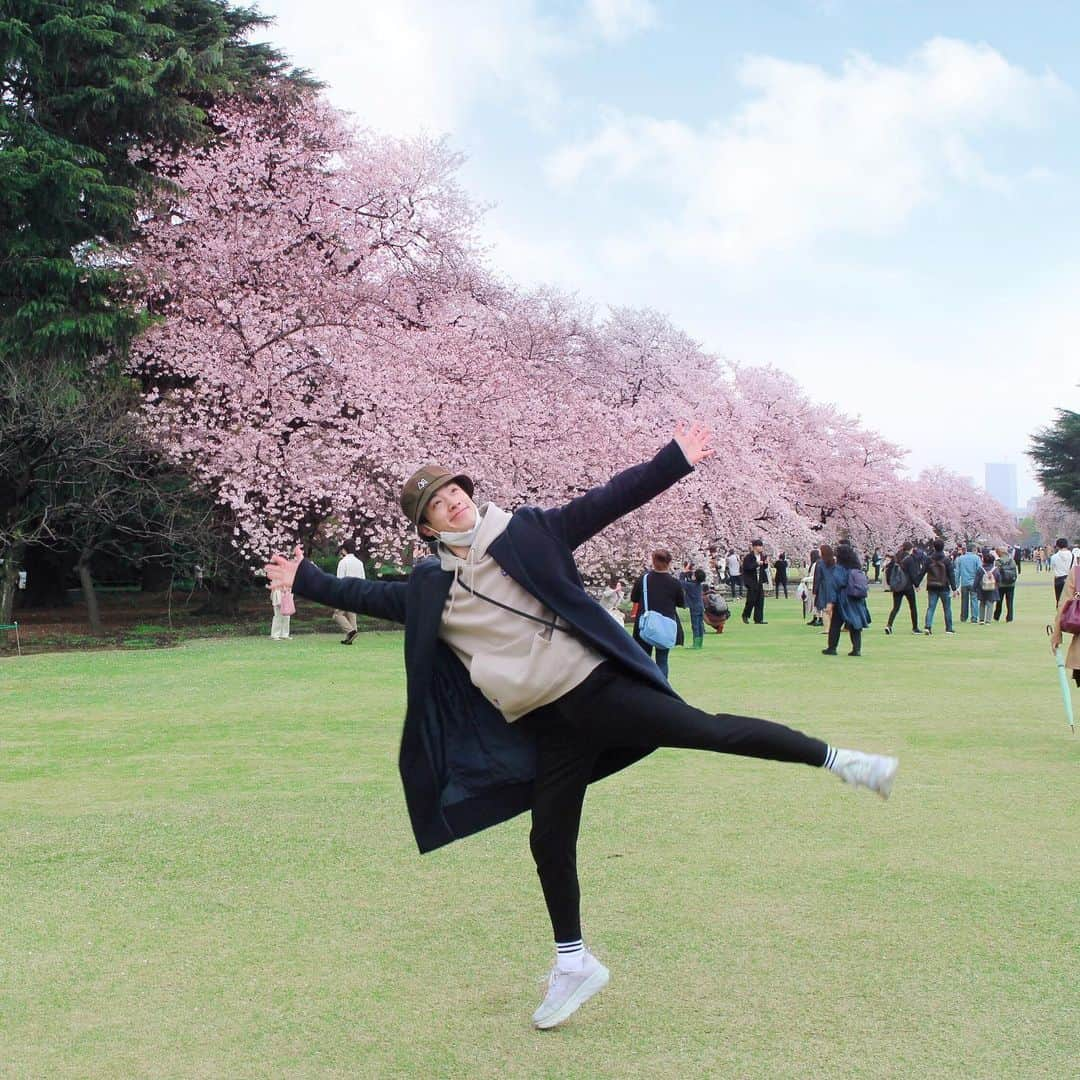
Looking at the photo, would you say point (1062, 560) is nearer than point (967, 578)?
Yes

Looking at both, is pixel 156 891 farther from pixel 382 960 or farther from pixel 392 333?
pixel 392 333

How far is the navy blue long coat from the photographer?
3855 mm

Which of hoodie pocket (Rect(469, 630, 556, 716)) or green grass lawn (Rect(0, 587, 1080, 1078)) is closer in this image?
green grass lawn (Rect(0, 587, 1080, 1078))

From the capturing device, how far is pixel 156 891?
5.47 meters

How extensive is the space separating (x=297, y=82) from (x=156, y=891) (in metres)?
27.8

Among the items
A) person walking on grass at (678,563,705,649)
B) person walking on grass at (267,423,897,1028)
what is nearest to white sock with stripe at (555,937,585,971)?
person walking on grass at (267,423,897,1028)

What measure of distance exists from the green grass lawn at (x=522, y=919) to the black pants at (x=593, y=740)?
18.3 inches

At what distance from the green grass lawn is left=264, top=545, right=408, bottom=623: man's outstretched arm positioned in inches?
50.1

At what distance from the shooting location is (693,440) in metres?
4.00

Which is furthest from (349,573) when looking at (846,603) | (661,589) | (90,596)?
(661,589)

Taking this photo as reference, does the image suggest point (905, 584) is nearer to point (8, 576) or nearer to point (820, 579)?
point (820, 579)

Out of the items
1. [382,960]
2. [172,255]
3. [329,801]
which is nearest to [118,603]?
[172,255]

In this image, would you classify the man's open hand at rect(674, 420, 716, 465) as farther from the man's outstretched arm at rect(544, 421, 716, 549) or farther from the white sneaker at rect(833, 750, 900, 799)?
the white sneaker at rect(833, 750, 900, 799)

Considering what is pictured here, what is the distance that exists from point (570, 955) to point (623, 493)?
1474 mm
